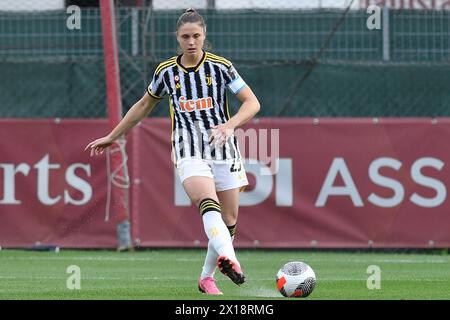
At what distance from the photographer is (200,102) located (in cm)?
893

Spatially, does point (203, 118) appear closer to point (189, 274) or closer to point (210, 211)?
point (210, 211)

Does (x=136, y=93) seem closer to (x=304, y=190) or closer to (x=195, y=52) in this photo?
(x=304, y=190)

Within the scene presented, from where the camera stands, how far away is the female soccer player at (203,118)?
8.78 m

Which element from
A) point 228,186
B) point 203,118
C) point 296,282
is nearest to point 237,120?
point 203,118

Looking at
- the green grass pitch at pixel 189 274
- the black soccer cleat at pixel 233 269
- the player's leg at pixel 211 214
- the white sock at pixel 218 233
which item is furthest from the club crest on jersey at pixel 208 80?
the green grass pitch at pixel 189 274

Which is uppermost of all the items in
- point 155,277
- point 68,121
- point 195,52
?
point 195,52

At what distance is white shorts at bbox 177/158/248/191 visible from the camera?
8.89 metres

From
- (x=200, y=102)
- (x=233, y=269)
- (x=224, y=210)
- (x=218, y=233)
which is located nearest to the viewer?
(x=233, y=269)

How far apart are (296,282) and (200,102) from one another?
1.42 m

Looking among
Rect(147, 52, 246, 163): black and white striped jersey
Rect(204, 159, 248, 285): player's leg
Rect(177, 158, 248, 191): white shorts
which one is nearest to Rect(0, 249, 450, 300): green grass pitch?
Rect(204, 159, 248, 285): player's leg

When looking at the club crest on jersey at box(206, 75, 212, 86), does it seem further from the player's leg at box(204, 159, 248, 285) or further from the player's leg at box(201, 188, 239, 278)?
the player's leg at box(201, 188, 239, 278)

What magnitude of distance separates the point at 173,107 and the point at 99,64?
5.68m

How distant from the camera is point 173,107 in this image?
9.05 meters

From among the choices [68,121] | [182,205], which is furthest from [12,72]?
[182,205]
